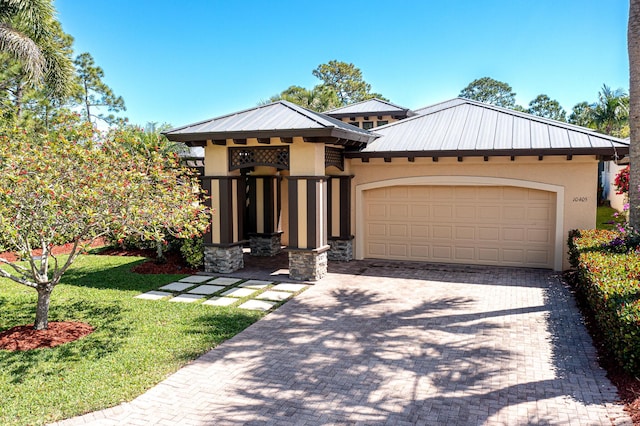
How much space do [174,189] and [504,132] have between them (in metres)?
9.51

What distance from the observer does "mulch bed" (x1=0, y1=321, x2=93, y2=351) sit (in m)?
7.33

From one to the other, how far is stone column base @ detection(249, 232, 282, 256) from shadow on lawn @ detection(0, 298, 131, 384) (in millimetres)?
6517

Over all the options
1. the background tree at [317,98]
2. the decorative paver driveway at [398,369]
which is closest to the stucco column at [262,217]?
the decorative paver driveway at [398,369]

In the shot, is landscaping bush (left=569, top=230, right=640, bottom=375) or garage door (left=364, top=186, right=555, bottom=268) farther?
garage door (left=364, top=186, right=555, bottom=268)

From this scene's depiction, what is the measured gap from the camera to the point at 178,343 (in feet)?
24.6

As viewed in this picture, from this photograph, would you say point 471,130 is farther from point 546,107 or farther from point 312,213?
point 546,107

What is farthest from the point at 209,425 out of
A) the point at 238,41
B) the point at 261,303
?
the point at 238,41

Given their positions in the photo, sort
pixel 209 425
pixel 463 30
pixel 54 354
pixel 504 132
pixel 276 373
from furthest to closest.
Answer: pixel 463 30, pixel 504 132, pixel 54 354, pixel 276 373, pixel 209 425

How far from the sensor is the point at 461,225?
13742mm

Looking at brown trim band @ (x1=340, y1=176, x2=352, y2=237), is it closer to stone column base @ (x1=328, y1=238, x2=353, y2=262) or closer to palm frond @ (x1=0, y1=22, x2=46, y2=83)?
stone column base @ (x1=328, y1=238, x2=353, y2=262)

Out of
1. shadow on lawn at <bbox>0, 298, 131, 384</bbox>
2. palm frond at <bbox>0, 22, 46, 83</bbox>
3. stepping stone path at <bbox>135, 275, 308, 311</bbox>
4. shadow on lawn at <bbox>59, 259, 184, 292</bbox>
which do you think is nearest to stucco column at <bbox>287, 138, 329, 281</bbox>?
stepping stone path at <bbox>135, 275, 308, 311</bbox>

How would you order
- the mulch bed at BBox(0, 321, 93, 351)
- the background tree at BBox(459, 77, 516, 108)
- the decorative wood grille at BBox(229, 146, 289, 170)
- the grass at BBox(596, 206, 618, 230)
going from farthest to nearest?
the background tree at BBox(459, 77, 516, 108) → the grass at BBox(596, 206, 618, 230) → the decorative wood grille at BBox(229, 146, 289, 170) → the mulch bed at BBox(0, 321, 93, 351)

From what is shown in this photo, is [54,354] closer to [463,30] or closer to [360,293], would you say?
[360,293]

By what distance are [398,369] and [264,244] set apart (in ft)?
31.8
